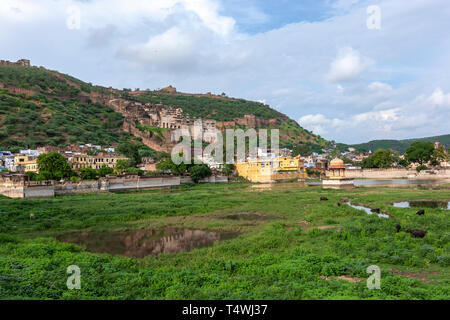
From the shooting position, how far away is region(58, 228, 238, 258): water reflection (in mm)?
15320

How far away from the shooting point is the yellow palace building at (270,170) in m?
64.0

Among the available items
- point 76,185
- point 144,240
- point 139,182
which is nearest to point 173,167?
point 139,182

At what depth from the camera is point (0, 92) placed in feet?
282

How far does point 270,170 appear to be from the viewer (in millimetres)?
64500

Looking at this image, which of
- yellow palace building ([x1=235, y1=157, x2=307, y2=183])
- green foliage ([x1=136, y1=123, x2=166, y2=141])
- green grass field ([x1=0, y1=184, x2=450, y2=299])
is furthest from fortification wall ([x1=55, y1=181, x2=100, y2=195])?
green foliage ([x1=136, y1=123, x2=166, y2=141])

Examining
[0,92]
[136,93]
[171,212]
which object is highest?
[136,93]

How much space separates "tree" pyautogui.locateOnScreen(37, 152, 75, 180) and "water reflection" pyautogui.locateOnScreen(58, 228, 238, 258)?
25.4m

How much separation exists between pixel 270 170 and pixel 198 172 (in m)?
16.2

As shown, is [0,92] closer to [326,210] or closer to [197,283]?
[326,210]

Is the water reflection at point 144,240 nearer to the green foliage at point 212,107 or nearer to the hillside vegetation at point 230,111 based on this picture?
the hillside vegetation at point 230,111

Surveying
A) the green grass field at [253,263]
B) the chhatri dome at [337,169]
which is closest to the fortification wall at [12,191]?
the green grass field at [253,263]
